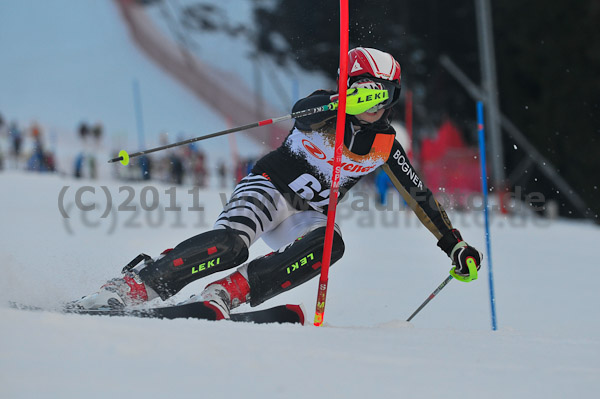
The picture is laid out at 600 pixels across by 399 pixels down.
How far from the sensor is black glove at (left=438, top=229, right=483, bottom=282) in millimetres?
3816

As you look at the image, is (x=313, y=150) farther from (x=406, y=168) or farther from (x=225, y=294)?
(x=225, y=294)

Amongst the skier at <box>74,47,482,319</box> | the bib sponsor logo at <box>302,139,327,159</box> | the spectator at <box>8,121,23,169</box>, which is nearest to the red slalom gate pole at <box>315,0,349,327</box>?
the skier at <box>74,47,482,319</box>

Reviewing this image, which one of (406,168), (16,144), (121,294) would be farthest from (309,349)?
(16,144)

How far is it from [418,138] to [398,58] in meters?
14.9

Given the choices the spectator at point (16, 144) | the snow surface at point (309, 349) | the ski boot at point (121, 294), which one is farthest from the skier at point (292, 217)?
the spectator at point (16, 144)

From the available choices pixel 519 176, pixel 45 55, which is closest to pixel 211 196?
pixel 519 176

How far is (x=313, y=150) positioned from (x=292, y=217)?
37cm

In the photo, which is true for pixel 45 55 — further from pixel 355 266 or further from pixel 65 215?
pixel 355 266

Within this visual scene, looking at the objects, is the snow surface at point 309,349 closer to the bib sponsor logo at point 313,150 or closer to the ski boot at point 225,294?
the ski boot at point 225,294

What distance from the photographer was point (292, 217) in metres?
3.93

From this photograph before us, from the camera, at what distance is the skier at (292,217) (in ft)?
11.4

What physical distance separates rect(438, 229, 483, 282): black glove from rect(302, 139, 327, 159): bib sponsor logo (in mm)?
794

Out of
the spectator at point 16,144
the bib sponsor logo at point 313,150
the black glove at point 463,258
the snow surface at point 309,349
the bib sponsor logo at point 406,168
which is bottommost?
the snow surface at point 309,349

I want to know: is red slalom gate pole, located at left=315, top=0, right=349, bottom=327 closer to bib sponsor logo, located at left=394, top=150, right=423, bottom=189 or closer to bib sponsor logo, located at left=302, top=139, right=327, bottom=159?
bib sponsor logo, located at left=302, top=139, right=327, bottom=159
